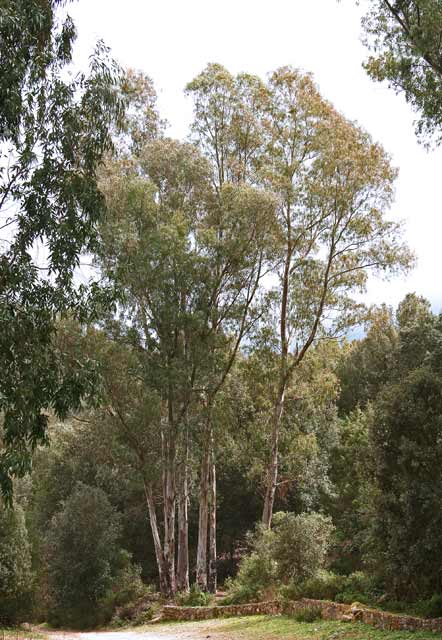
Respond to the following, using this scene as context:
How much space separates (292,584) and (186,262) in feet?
30.9

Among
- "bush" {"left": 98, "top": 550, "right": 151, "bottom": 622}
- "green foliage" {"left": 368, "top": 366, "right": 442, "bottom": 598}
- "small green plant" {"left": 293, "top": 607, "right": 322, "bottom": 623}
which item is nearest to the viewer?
"green foliage" {"left": 368, "top": 366, "right": 442, "bottom": 598}

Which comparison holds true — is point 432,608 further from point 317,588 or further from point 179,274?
point 179,274

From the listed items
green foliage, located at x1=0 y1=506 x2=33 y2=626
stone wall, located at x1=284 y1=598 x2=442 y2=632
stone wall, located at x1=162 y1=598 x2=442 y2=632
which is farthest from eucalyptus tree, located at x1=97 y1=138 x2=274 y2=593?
stone wall, located at x1=284 y1=598 x2=442 y2=632

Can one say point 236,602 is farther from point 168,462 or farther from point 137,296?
point 137,296

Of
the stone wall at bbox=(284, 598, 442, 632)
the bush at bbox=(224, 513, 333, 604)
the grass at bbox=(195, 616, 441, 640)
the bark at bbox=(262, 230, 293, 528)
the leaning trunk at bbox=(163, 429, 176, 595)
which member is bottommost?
the grass at bbox=(195, 616, 441, 640)

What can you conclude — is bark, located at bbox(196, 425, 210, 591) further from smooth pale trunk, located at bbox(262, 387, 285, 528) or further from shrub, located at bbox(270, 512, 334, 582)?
shrub, located at bbox(270, 512, 334, 582)

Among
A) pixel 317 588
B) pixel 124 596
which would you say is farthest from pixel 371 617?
pixel 124 596

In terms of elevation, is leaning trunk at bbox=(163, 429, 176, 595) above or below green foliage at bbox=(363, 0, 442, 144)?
below

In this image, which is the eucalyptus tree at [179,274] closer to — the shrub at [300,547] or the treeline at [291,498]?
the treeline at [291,498]

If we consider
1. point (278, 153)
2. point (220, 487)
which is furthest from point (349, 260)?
point (220, 487)

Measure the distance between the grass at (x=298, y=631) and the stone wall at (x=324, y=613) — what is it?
22 cm

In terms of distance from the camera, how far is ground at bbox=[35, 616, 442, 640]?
1032cm

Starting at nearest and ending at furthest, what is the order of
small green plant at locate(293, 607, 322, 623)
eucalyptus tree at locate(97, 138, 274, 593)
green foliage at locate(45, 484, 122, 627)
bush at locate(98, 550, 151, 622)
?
small green plant at locate(293, 607, 322, 623) < eucalyptus tree at locate(97, 138, 274, 593) < bush at locate(98, 550, 151, 622) < green foliage at locate(45, 484, 122, 627)

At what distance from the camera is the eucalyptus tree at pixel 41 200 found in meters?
10.4
